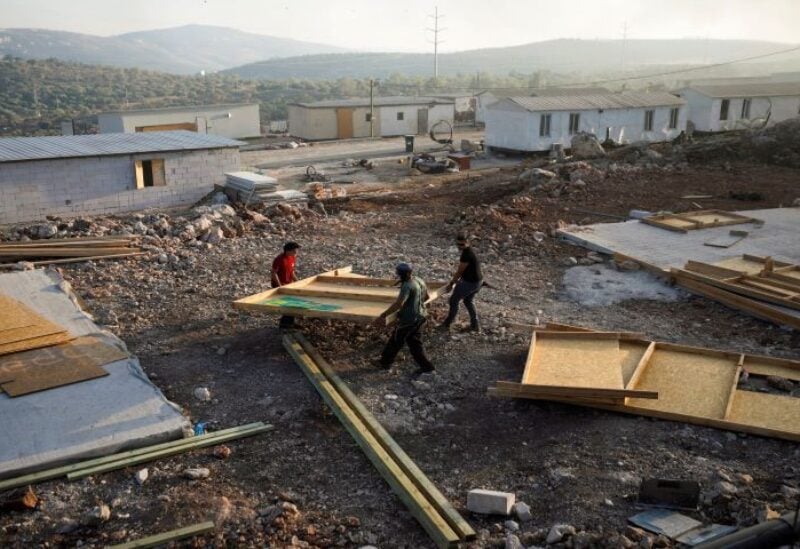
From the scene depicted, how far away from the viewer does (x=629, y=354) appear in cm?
977

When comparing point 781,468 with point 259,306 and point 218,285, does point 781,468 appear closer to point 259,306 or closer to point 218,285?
point 259,306

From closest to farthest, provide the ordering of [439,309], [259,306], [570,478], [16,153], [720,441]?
1. [570,478]
2. [720,441]
3. [259,306]
4. [439,309]
5. [16,153]

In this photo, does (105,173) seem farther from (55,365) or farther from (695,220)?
(695,220)

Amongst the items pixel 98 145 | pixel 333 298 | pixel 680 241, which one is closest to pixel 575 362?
pixel 333 298

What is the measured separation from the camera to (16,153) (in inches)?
803

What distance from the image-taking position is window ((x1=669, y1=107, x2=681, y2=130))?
38.1 m

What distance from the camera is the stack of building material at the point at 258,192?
70.0 feet

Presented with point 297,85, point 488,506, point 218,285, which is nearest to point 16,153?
point 218,285

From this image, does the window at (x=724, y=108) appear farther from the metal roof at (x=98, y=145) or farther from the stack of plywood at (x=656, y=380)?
the stack of plywood at (x=656, y=380)

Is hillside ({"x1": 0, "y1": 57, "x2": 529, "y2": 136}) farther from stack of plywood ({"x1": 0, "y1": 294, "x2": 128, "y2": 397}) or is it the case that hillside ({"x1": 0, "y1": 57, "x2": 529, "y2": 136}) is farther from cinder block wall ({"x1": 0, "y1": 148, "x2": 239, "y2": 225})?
stack of plywood ({"x1": 0, "y1": 294, "x2": 128, "y2": 397})

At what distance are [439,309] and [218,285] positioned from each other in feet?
14.1

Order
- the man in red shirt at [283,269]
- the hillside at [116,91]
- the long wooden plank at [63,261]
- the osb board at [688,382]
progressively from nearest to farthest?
the osb board at [688,382]
the man in red shirt at [283,269]
the long wooden plank at [63,261]
the hillside at [116,91]

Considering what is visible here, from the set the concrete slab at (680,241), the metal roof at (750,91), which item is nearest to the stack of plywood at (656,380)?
the concrete slab at (680,241)

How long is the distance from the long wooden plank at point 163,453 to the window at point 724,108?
38257 millimetres
